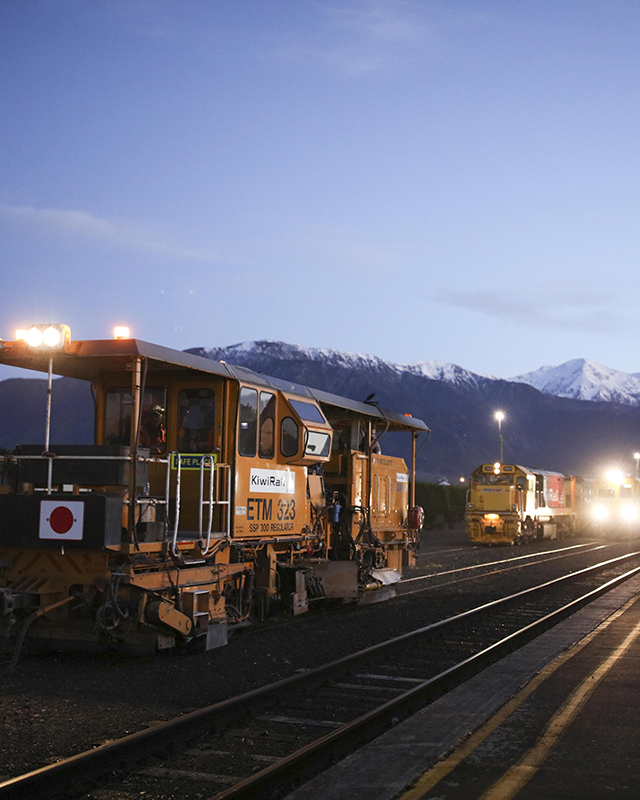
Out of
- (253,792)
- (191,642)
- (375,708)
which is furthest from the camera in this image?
(191,642)

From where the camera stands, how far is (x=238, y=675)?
28.2ft

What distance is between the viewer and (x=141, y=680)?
27.2 feet

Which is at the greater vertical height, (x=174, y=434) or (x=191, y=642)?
(x=174, y=434)

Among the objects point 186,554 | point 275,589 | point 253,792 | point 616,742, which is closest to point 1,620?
point 186,554

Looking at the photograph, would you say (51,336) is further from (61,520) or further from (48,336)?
(61,520)

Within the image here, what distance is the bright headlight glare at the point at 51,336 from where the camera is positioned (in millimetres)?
8727

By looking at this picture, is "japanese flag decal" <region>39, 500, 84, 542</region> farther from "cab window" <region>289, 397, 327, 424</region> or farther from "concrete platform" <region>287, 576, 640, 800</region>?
"cab window" <region>289, 397, 327, 424</region>

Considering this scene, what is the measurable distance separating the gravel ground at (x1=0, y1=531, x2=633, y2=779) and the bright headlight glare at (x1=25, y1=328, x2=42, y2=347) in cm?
336

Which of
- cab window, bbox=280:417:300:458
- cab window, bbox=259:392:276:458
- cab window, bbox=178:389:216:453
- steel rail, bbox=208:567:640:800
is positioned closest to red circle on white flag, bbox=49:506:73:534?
cab window, bbox=178:389:216:453

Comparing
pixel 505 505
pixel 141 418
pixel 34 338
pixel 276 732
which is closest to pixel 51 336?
pixel 34 338

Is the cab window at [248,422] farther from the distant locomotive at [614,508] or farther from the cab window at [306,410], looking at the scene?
the distant locomotive at [614,508]

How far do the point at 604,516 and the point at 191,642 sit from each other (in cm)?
4211

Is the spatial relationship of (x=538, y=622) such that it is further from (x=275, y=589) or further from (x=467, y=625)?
(x=275, y=589)

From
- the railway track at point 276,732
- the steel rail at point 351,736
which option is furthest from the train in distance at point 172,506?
the steel rail at point 351,736
